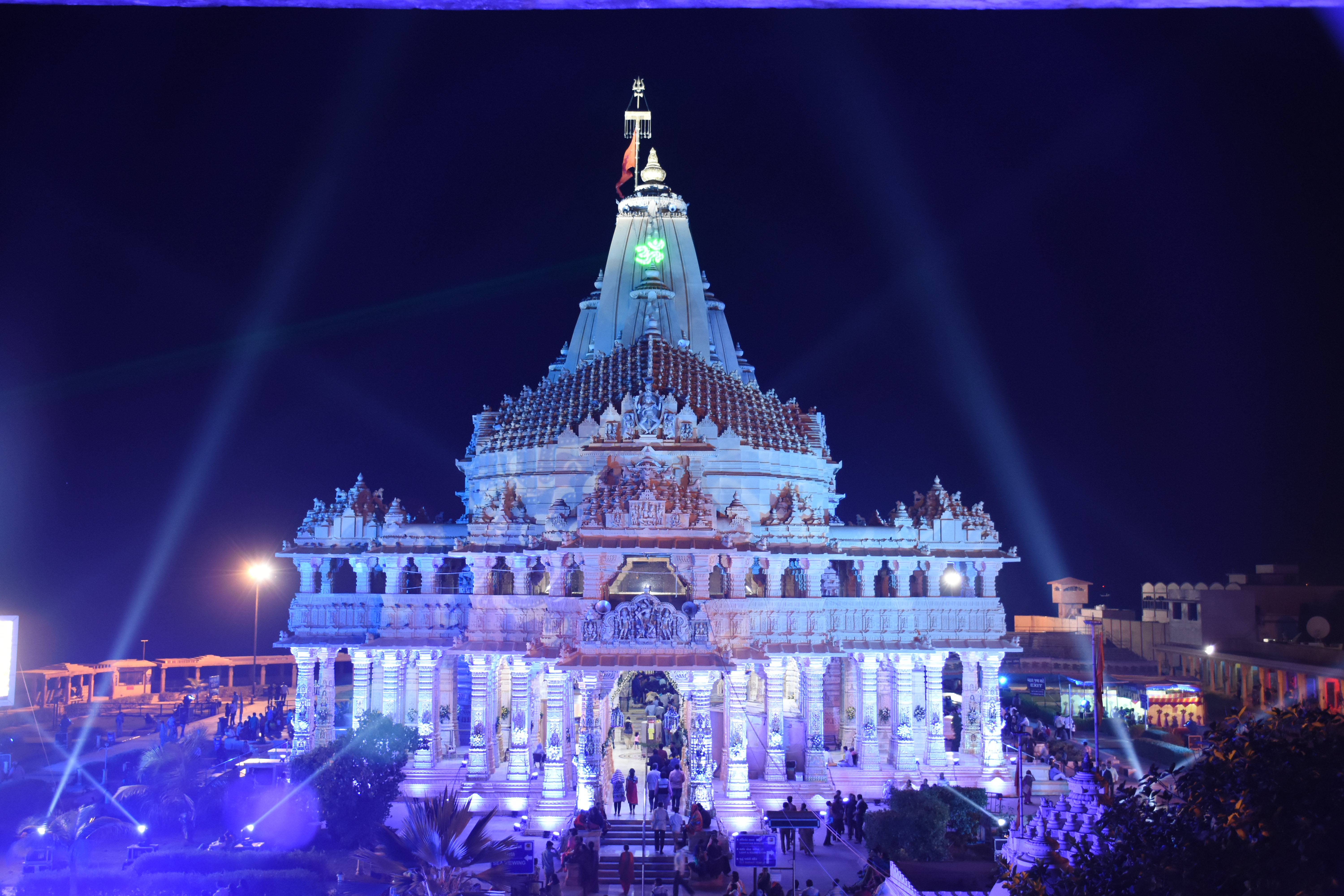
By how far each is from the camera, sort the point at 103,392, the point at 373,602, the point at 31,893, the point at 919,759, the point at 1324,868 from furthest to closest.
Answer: the point at 103,392
the point at 373,602
the point at 919,759
the point at 31,893
the point at 1324,868

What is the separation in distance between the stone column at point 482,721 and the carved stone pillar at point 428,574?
3.87m

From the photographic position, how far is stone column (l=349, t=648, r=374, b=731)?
45000mm

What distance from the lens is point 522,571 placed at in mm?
42750

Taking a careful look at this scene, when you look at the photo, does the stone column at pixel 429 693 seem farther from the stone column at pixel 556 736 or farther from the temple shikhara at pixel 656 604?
the stone column at pixel 556 736

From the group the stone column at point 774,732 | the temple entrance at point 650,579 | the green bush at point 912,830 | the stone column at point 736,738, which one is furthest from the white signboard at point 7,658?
the green bush at point 912,830

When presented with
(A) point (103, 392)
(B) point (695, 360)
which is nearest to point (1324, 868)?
(B) point (695, 360)

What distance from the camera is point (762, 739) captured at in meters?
41.4

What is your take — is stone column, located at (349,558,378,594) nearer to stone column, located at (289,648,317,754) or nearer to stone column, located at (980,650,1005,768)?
stone column, located at (289,648,317,754)

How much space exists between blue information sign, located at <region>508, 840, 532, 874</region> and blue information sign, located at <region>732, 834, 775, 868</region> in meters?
5.19

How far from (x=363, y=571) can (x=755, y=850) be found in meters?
24.3

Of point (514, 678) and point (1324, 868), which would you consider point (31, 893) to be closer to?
point (514, 678)

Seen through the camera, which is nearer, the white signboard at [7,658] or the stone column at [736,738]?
the white signboard at [7,658]

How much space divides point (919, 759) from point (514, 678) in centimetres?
1540

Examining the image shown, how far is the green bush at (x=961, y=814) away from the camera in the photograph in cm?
3322
